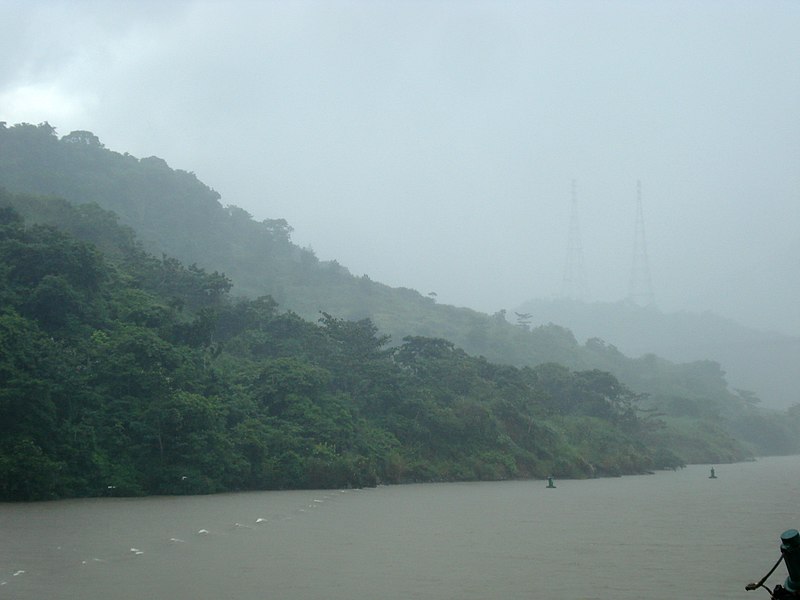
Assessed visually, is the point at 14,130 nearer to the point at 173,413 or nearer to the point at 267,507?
the point at 173,413

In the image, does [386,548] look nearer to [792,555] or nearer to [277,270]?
[792,555]

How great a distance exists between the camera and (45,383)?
82.7 feet

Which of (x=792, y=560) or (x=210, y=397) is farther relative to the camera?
(x=210, y=397)

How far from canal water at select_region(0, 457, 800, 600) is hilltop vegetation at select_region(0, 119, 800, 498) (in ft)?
8.39

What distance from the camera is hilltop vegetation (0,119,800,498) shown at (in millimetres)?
26891

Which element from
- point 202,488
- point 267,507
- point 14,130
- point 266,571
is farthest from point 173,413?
point 14,130

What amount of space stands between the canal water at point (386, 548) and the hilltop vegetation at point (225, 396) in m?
2.56

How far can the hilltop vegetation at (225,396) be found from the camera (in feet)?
88.2

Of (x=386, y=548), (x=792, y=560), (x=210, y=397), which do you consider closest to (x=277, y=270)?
(x=210, y=397)

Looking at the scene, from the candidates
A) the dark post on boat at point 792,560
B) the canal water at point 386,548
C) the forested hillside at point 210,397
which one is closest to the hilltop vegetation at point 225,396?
the forested hillside at point 210,397

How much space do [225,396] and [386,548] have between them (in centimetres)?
1877

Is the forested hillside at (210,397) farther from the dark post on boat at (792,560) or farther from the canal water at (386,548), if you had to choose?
the dark post on boat at (792,560)

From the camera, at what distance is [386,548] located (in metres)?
16.4

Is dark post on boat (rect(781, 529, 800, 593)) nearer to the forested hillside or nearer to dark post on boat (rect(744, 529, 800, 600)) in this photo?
dark post on boat (rect(744, 529, 800, 600))
